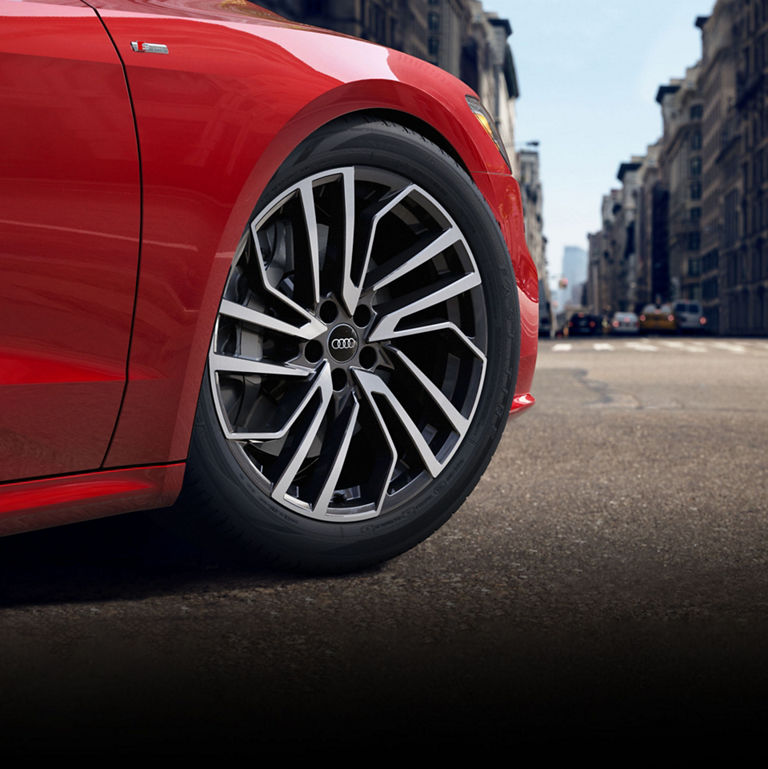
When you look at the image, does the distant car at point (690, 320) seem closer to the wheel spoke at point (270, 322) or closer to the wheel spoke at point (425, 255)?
the wheel spoke at point (425, 255)

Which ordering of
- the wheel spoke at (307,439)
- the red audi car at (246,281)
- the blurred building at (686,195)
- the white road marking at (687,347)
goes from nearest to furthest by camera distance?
the red audi car at (246,281), the wheel spoke at (307,439), the white road marking at (687,347), the blurred building at (686,195)

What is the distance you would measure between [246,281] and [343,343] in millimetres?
283

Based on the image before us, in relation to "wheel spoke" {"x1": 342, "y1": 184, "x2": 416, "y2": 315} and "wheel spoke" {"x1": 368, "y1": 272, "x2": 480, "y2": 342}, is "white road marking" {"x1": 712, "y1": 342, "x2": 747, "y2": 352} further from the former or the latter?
"wheel spoke" {"x1": 342, "y1": 184, "x2": 416, "y2": 315}

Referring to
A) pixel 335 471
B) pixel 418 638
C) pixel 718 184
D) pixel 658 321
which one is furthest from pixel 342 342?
pixel 718 184

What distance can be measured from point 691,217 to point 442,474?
114 meters

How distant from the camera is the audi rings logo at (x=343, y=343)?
2781mm

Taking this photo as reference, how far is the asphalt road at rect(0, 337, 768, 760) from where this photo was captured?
185 centimetres

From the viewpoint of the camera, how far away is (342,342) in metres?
2.80

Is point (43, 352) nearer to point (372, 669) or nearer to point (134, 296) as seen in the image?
point (134, 296)

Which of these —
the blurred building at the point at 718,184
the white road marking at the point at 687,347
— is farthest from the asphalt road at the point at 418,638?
the blurred building at the point at 718,184

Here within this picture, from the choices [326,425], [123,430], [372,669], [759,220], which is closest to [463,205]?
[326,425]

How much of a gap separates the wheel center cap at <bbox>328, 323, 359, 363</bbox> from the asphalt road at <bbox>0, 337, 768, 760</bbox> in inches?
22.0

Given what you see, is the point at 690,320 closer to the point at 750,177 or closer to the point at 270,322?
the point at 750,177

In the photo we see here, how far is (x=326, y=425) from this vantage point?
9.34 feet
